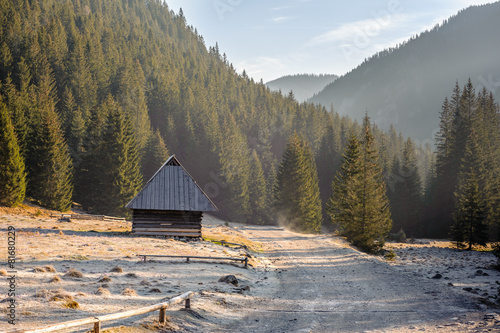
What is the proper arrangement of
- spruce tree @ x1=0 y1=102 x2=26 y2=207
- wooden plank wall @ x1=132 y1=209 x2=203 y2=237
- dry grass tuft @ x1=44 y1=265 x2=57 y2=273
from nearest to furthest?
dry grass tuft @ x1=44 y1=265 x2=57 y2=273 < wooden plank wall @ x1=132 y1=209 x2=203 y2=237 < spruce tree @ x1=0 y1=102 x2=26 y2=207

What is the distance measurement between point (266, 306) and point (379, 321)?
4196mm

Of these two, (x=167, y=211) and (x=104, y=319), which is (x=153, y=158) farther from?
(x=104, y=319)

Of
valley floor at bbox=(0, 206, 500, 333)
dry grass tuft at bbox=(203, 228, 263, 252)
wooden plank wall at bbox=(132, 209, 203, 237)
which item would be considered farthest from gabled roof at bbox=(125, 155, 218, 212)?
valley floor at bbox=(0, 206, 500, 333)

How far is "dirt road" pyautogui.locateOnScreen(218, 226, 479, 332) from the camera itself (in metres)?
11.0

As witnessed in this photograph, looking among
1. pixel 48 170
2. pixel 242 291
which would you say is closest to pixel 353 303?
pixel 242 291

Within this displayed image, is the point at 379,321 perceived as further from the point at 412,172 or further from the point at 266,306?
the point at 412,172

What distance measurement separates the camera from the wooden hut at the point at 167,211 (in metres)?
29.7

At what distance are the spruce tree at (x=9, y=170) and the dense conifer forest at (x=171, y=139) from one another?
135 millimetres

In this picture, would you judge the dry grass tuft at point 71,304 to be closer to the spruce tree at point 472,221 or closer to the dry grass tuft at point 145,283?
the dry grass tuft at point 145,283

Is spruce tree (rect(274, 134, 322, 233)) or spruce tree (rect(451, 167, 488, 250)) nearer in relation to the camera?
spruce tree (rect(451, 167, 488, 250))

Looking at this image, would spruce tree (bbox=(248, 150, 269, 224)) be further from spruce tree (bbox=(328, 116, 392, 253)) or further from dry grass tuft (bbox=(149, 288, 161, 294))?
dry grass tuft (bbox=(149, 288, 161, 294))

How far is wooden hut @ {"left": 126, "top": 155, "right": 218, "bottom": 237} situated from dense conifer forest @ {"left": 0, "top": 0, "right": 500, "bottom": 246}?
1754cm

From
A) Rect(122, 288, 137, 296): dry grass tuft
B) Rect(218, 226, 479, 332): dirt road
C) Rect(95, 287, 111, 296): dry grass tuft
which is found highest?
Rect(95, 287, 111, 296): dry grass tuft

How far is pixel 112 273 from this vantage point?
50.7 feet
